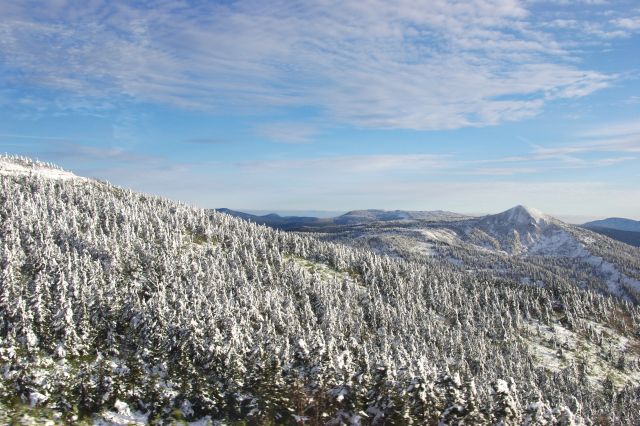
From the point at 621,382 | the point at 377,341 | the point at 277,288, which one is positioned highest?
the point at 277,288

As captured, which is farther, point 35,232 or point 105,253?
point 35,232

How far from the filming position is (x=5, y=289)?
3563 inches

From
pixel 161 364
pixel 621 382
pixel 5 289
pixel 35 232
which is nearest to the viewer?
pixel 161 364

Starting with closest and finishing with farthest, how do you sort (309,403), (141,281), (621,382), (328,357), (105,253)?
(309,403)
(328,357)
(141,281)
(105,253)
(621,382)

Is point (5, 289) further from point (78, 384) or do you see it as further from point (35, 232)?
point (35, 232)

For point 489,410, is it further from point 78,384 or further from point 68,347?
point 68,347

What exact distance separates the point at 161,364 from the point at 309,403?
40027mm

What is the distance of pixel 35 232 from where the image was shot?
600 feet

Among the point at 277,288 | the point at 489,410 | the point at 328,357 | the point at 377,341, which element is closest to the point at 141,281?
the point at 277,288

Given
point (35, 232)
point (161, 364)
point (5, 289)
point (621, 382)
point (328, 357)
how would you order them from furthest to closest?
1. point (621, 382)
2. point (35, 232)
3. point (5, 289)
4. point (161, 364)
5. point (328, 357)

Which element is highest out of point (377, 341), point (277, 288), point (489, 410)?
point (489, 410)

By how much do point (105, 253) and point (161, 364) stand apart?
9898 centimetres

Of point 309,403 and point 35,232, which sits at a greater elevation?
point 35,232

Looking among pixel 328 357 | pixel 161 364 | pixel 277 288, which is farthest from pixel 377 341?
pixel 328 357
